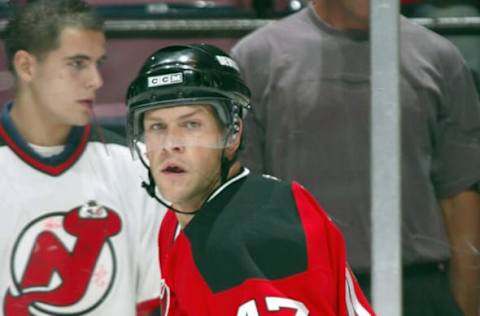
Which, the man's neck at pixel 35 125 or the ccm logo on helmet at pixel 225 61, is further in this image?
the man's neck at pixel 35 125

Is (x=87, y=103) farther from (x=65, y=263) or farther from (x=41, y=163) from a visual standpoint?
(x=65, y=263)

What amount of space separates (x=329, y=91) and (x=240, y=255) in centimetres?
95

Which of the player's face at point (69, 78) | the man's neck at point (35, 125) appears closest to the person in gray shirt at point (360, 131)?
the player's face at point (69, 78)

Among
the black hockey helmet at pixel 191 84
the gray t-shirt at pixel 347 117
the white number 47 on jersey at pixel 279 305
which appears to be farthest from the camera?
the gray t-shirt at pixel 347 117

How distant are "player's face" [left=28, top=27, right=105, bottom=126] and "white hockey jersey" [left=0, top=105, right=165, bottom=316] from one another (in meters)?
0.06

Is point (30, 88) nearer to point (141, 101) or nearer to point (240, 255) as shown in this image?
point (141, 101)

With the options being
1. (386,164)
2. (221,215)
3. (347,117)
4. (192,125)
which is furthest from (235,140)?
(347,117)

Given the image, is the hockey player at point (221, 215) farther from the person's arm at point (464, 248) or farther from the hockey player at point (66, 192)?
the person's arm at point (464, 248)

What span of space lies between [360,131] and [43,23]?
79cm

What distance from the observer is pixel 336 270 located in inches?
79.6

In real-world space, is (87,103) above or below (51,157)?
above

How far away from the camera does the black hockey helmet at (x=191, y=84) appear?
7.03 ft

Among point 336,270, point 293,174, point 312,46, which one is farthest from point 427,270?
point 336,270

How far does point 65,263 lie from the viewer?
2912mm
